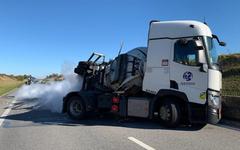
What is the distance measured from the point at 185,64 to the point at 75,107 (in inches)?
201

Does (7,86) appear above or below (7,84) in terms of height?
below

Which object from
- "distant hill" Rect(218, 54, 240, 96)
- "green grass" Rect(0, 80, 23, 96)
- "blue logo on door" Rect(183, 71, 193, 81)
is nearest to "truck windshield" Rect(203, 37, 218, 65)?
"blue logo on door" Rect(183, 71, 193, 81)

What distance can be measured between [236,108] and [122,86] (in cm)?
413

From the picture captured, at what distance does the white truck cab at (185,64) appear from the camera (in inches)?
484

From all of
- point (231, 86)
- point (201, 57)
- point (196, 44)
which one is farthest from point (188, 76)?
point (231, 86)

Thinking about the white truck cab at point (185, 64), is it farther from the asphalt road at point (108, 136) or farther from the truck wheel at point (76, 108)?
the truck wheel at point (76, 108)

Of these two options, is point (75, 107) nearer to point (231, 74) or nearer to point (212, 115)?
point (212, 115)

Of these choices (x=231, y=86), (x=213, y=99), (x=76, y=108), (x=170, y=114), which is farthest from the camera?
(x=231, y=86)

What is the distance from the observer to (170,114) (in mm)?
12719

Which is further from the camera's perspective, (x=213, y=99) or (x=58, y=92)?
(x=58, y=92)

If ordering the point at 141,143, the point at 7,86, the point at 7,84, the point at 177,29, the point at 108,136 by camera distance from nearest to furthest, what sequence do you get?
1. the point at 141,143
2. the point at 108,136
3. the point at 177,29
4. the point at 7,86
5. the point at 7,84

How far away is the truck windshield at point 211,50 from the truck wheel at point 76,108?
5.29 meters

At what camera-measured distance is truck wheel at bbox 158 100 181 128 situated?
41.3 ft

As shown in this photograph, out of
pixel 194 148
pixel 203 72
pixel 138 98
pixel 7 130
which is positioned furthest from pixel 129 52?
pixel 194 148
